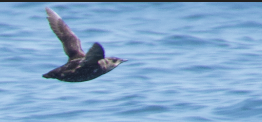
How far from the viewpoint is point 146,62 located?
14789 mm

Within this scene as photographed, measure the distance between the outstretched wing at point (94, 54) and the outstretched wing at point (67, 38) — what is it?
27.4 inches

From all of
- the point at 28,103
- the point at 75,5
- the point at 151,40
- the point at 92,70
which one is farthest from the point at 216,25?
the point at 92,70

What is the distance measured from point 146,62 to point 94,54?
6.45 meters

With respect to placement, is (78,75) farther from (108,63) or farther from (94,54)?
(108,63)

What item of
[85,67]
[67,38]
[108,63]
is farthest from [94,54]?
[67,38]

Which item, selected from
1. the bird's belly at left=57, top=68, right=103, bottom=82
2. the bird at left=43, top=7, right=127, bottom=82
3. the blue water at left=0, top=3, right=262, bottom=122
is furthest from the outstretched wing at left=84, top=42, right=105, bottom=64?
the blue water at left=0, top=3, right=262, bottom=122

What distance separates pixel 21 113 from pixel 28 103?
1.60 ft

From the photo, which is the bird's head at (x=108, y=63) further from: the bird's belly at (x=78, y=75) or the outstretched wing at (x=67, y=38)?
the outstretched wing at (x=67, y=38)

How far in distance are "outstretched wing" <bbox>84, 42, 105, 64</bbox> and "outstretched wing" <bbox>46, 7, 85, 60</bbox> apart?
695mm

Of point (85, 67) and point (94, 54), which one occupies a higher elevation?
point (94, 54)

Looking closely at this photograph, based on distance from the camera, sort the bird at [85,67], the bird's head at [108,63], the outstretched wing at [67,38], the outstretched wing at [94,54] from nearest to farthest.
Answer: the outstretched wing at [94,54]
the bird at [85,67]
the bird's head at [108,63]
the outstretched wing at [67,38]

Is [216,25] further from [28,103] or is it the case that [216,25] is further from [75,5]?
[28,103]

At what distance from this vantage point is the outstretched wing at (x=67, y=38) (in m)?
9.34

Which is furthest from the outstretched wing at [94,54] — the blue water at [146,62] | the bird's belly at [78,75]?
the blue water at [146,62]
